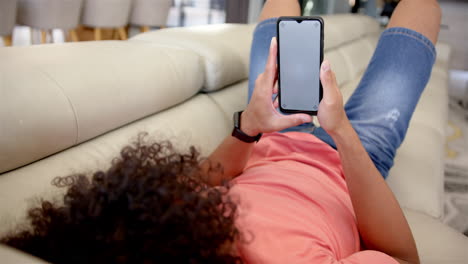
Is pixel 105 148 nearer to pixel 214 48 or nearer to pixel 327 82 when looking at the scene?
pixel 327 82

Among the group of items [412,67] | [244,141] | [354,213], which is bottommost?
[354,213]

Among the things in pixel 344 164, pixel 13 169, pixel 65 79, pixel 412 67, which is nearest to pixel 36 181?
pixel 13 169

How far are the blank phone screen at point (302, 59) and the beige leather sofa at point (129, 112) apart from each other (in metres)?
0.32

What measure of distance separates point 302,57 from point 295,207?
0.27 meters

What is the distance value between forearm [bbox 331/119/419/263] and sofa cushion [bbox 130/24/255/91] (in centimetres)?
68

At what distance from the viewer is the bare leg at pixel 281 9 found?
124cm

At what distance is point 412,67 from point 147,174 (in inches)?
34.5

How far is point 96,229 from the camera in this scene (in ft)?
1.61

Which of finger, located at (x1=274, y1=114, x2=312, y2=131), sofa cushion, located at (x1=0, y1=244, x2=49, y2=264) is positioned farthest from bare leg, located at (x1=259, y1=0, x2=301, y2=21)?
sofa cushion, located at (x1=0, y1=244, x2=49, y2=264)

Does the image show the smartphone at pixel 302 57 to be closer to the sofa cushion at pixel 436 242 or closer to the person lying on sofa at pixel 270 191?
the person lying on sofa at pixel 270 191

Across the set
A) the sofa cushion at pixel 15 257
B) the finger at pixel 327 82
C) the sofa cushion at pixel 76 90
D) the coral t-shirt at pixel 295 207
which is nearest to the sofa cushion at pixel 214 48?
the sofa cushion at pixel 76 90

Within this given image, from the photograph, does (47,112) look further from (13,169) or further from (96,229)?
(96,229)

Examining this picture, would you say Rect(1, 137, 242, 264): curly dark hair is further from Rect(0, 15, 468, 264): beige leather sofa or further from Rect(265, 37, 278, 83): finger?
Rect(265, 37, 278, 83): finger

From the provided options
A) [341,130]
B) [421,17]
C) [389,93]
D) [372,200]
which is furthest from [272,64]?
[421,17]
